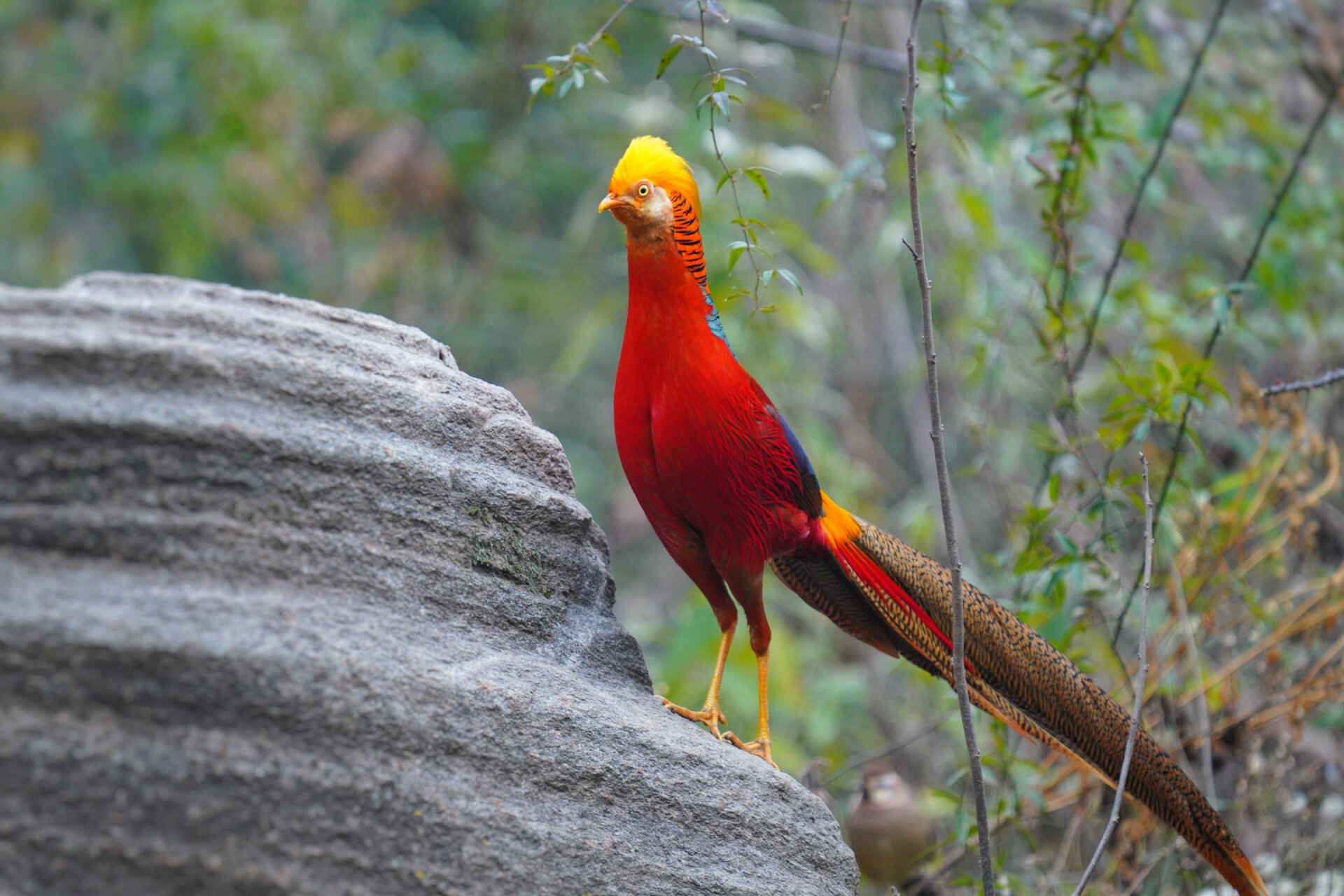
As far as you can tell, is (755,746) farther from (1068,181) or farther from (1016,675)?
(1068,181)

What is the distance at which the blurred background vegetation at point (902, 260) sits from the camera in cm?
370

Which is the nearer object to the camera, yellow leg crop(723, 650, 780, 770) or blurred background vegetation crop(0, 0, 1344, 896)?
yellow leg crop(723, 650, 780, 770)

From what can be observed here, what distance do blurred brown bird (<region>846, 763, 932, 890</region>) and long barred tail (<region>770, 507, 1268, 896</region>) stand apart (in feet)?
2.39

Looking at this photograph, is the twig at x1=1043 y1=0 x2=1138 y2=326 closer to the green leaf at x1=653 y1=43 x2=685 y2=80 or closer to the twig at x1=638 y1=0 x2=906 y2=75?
the green leaf at x1=653 y1=43 x2=685 y2=80

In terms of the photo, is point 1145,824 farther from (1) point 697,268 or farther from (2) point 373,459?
(2) point 373,459

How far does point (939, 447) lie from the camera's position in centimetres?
230

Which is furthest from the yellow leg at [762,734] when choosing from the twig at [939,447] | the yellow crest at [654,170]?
the yellow crest at [654,170]

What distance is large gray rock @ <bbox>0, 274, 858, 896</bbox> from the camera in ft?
5.36

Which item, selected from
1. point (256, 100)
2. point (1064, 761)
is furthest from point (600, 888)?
point (256, 100)

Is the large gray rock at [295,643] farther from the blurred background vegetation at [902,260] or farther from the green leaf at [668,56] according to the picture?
the blurred background vegetation at [902,260]

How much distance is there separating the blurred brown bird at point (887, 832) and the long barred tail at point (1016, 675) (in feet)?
2.39

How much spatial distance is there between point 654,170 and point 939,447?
0.88 m

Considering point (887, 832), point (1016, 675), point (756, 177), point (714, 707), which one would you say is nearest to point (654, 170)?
point (756, 177)

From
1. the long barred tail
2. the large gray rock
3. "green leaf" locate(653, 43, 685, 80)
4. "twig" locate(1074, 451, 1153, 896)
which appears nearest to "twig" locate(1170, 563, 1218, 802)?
the long barred tail
